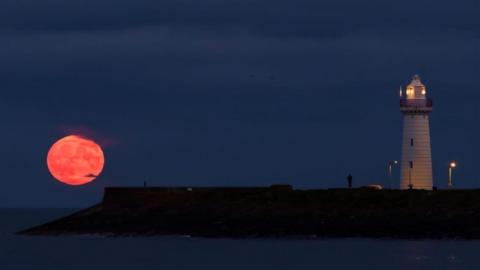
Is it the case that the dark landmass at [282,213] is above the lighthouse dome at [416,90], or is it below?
below

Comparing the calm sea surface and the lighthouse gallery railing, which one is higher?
the lighthouse gallery railing

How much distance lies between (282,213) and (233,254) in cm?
866

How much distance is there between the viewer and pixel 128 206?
10269cm

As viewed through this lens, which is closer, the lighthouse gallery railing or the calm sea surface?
the calm sea surface

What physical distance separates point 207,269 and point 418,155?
29.6 m

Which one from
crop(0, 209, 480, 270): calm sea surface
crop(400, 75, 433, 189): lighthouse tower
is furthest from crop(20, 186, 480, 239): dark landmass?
crop(400, 75, 433, 189): lighthouse tower

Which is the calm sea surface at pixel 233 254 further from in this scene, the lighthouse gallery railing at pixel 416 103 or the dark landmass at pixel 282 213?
the lighthouse gallery railing at pixel 416 103

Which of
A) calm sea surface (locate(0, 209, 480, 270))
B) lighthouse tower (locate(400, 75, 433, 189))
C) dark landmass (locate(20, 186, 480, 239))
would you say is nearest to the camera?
calm sea surface (locate(0, 209, 480, 270))

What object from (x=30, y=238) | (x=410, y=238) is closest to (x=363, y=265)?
(x=410, y=238)

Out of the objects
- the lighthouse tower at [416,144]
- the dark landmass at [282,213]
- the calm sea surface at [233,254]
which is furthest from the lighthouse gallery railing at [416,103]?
the calm sea surface at [233,254]

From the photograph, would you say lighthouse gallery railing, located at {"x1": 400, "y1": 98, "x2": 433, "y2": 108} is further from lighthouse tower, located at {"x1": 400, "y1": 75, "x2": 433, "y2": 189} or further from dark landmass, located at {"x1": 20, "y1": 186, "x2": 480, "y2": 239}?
dark landmass, located at {"x1": 20, "y1": 186, "x2": 480, "y2": 239}

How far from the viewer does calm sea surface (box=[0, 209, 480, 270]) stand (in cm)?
8119

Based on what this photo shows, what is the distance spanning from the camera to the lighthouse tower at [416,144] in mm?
103938

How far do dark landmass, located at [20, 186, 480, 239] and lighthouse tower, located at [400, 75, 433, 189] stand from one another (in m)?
7.48
